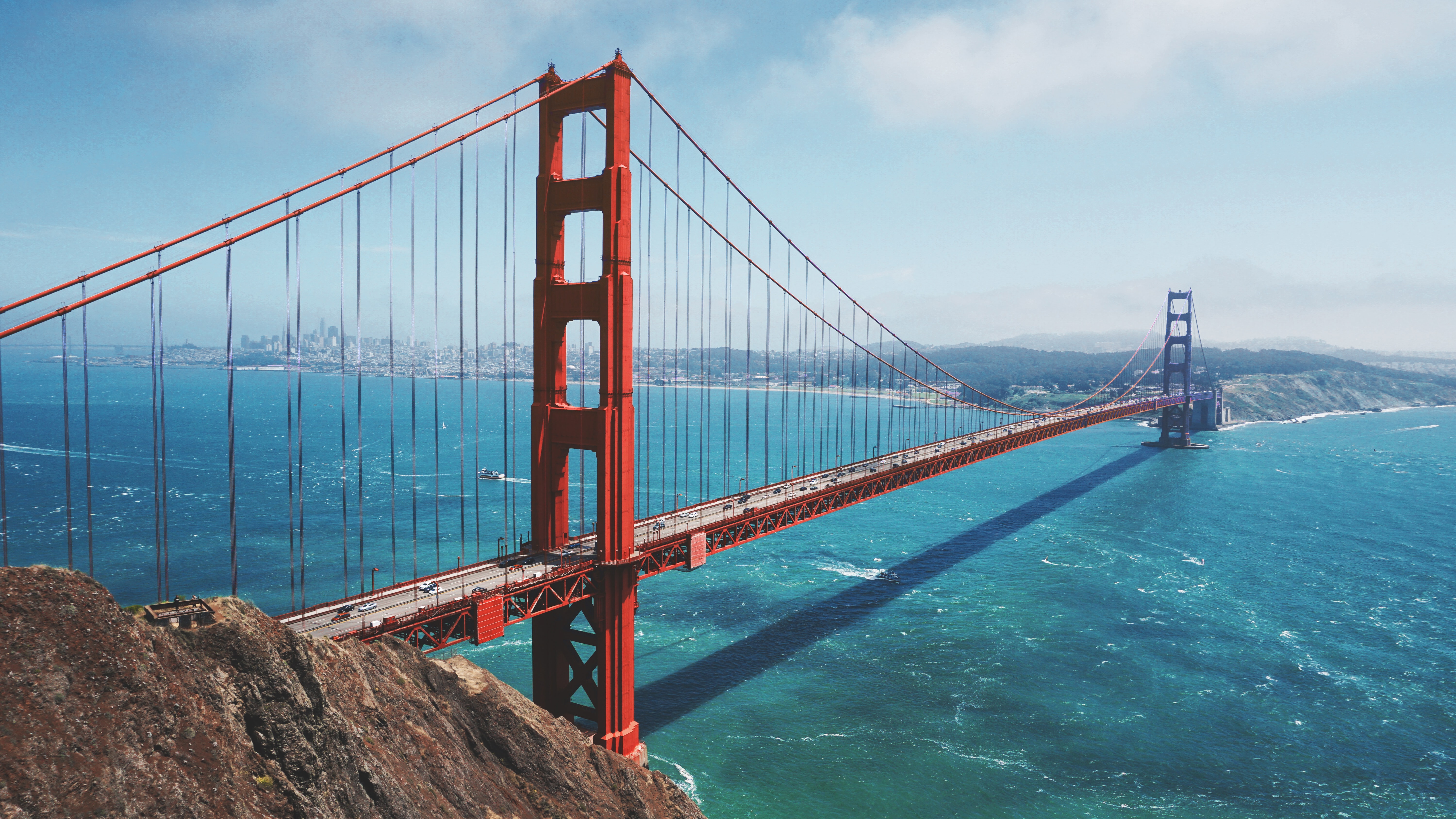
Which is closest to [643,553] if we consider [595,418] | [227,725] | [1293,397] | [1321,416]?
[595,418]

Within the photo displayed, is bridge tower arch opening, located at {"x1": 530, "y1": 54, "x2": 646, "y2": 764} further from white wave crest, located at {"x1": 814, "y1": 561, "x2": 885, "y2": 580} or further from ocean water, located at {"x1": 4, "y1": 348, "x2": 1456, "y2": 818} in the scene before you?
white wave crest, located at {"x1": 814, "y1": 561, "x2": 885, "y2": 580}

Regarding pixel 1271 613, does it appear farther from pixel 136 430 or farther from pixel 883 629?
pixel 136 430

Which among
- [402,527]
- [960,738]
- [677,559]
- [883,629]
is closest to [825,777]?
[960,738]

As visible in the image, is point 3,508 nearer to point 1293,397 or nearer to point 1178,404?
point 1178,404

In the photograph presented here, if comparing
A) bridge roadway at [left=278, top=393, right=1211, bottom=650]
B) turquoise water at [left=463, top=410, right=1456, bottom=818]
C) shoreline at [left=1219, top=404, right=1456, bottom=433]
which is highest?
bridge roadway at [left=278, top=393, right=1211, bottom=650]

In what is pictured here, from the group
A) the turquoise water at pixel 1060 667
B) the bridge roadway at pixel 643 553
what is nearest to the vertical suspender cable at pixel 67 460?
the bridge roadway at pixel 643 553

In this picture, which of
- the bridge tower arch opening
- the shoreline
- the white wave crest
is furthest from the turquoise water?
the shoreline
